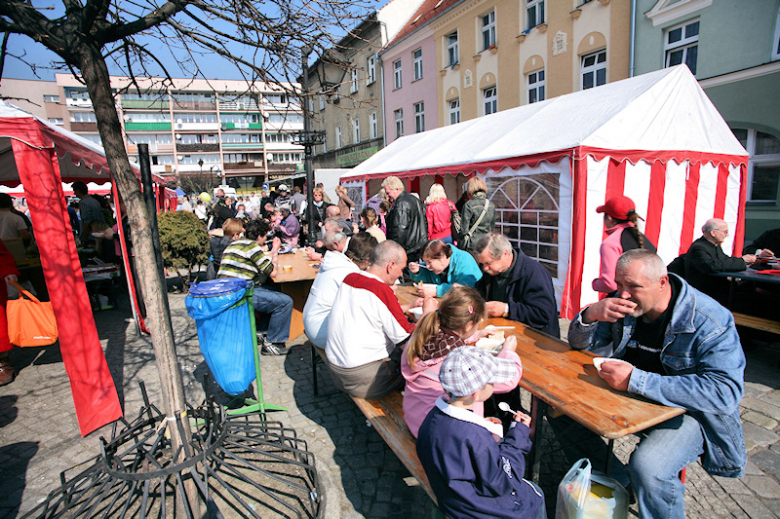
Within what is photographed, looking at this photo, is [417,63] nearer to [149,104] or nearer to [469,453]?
[149,104]

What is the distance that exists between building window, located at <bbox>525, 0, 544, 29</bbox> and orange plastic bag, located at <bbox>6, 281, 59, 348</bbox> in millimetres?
14582

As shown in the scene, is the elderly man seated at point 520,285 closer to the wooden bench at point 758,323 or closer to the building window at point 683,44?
the wooden bench at point 758,323

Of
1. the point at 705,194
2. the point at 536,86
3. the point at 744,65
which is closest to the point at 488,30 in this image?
the point at 536,86

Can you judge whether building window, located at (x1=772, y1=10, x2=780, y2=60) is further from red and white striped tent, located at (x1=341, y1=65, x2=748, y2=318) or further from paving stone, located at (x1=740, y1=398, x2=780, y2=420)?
paving stone, located at (x1=740, y1=398, x2=780, y2=420)

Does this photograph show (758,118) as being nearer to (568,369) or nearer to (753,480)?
(753,480)

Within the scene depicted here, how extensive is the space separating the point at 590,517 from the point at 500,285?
5.54 ft

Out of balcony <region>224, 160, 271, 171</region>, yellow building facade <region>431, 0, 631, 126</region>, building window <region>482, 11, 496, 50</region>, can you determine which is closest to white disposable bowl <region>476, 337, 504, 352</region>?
yellow building facade <region>431, 0, 631, 126</region>

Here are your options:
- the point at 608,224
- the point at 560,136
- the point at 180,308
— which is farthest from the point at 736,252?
the point at 180,308

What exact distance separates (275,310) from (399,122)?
58.3ft

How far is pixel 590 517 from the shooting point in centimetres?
189

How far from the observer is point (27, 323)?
13.2 ft

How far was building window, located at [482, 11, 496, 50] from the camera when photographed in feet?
48.7

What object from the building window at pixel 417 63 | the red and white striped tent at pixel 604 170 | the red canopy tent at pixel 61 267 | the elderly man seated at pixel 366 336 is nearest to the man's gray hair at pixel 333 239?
the elderly man seated at pixel 366 336

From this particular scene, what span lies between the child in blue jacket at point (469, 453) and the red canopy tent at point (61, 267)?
2.99 metres
